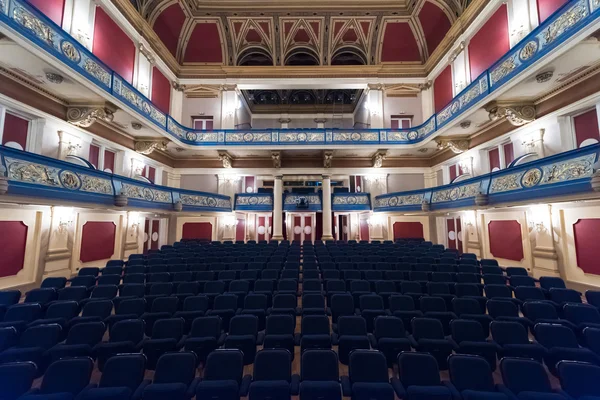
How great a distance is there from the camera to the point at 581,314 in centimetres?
447

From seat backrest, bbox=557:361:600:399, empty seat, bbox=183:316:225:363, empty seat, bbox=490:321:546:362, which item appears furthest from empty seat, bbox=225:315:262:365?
seat backrest, bbox=557:361:600:399

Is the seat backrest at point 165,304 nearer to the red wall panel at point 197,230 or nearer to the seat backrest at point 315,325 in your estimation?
the seat backrest at point 315,325

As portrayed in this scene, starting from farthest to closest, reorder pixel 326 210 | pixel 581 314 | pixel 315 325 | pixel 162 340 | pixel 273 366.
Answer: pixel 326 210
pixel 581 314
pixel 315 325
pixel 162 340
pixel 273 366

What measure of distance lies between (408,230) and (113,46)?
16723mm

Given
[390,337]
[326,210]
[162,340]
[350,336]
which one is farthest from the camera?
[326,210]

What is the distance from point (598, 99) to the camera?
7.20m

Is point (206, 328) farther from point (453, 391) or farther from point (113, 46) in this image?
point (113, 46)

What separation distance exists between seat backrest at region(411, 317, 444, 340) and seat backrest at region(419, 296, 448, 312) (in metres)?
0.93

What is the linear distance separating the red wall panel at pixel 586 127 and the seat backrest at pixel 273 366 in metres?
9.82

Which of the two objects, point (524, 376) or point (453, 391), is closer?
point (453, 391)

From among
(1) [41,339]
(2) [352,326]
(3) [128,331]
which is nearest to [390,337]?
(2) [352,326]

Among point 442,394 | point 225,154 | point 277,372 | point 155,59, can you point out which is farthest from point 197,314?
point 155,59

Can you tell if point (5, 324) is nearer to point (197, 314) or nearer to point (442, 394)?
point (197, 314)

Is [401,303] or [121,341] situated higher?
[401,303]
